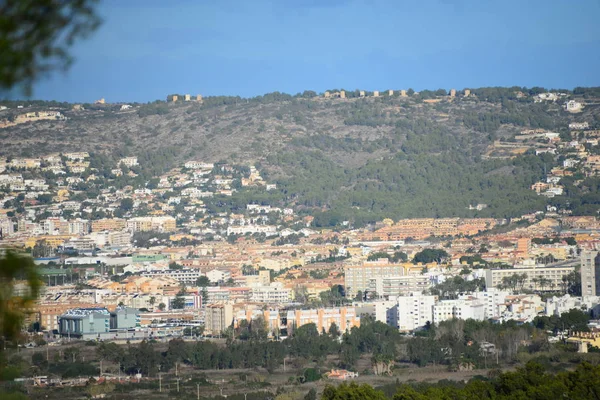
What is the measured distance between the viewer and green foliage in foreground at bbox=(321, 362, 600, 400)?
22531 millimetres

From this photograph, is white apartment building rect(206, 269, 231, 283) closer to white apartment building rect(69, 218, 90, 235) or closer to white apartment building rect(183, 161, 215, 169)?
white apartment building rect(69, 218, 90, 235)

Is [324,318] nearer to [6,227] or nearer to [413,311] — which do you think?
[413,311]

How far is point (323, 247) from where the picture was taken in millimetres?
74312

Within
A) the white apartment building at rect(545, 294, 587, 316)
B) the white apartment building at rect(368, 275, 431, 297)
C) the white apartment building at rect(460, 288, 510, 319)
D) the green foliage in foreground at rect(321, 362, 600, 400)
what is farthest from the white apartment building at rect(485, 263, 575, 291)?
the green foliage in foreground at rect(321, 362, 600, 400)

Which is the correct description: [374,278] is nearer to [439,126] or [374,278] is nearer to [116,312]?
[116,312]

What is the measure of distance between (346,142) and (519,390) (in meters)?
84.0

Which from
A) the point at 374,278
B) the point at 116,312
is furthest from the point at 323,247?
the point at 116,312

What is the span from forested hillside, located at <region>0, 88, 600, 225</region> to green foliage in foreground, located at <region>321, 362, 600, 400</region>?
2311 inches

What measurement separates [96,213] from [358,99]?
32.6m

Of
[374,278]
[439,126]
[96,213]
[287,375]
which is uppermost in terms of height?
[439,126]

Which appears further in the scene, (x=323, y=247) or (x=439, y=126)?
(x=439, y=126)

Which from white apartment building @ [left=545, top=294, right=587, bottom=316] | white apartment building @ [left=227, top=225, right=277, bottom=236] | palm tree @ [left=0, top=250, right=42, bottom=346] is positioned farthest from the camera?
white apartment building @ [left=227, top=225, right=277, bottom=236]

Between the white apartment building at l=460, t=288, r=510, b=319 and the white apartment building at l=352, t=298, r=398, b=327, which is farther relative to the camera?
the white apartment building at l=352, t=298, r=398, b=327

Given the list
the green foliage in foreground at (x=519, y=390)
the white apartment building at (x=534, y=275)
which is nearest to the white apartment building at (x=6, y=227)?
the white apartment building at (x=534, y=275)
